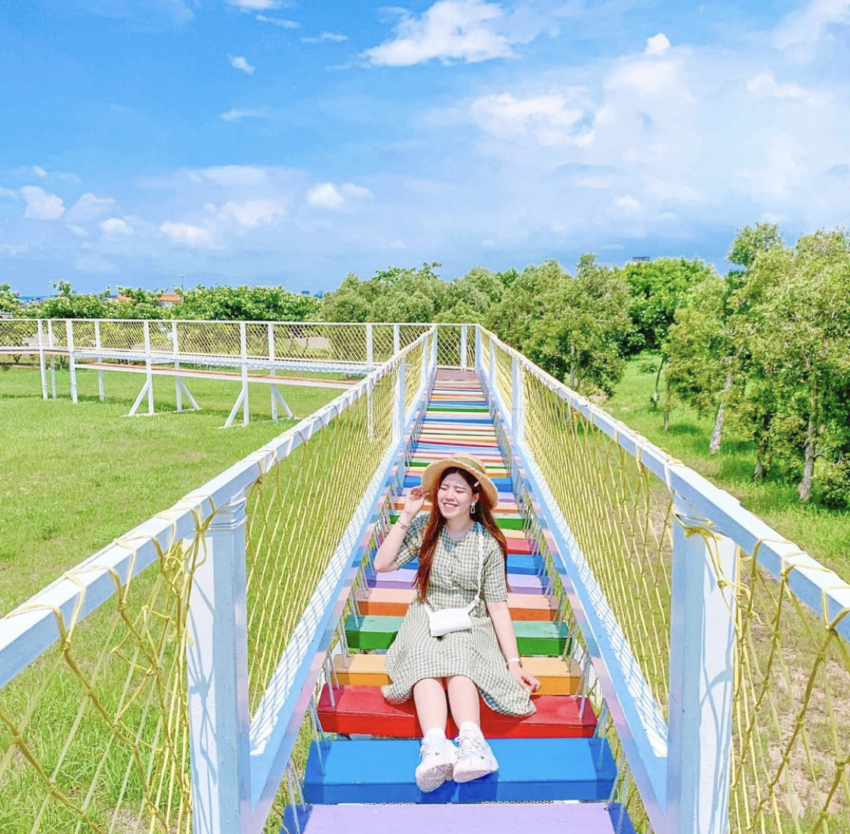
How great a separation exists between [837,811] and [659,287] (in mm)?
50450

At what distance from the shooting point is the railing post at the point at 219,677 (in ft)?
4.83

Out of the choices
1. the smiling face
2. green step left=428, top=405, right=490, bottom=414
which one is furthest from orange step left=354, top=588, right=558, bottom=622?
green step left=428, top=405, right=490, bottom=414

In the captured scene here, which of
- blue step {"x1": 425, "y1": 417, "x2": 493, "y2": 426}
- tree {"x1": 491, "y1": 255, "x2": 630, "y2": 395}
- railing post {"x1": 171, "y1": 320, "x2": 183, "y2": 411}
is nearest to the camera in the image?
blue step {"x1": 425, "y1": 417, "x2": 493, "y2": 426}

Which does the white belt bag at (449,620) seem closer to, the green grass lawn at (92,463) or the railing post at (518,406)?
the railing post at (518,406)

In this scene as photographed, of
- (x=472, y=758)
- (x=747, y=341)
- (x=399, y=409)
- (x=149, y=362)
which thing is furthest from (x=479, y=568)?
(x=149, y=362)

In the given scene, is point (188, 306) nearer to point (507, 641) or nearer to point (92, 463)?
point (92, 463)

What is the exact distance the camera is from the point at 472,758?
2084 millimetres

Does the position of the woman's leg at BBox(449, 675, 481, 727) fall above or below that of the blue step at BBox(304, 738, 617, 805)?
above

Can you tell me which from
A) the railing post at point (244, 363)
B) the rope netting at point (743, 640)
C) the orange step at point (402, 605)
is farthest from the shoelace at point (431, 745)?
the railing post at point (244, 363)

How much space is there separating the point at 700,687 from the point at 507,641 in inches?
45.2

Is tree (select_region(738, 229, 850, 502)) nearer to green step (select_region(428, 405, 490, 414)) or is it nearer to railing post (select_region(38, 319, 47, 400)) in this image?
green step (select_region(428, 405, 490, 414))

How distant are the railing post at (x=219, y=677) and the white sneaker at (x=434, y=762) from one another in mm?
576

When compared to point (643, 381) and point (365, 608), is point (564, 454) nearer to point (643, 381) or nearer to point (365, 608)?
point (365, 608)

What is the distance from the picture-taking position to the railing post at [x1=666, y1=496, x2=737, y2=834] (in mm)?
1458
